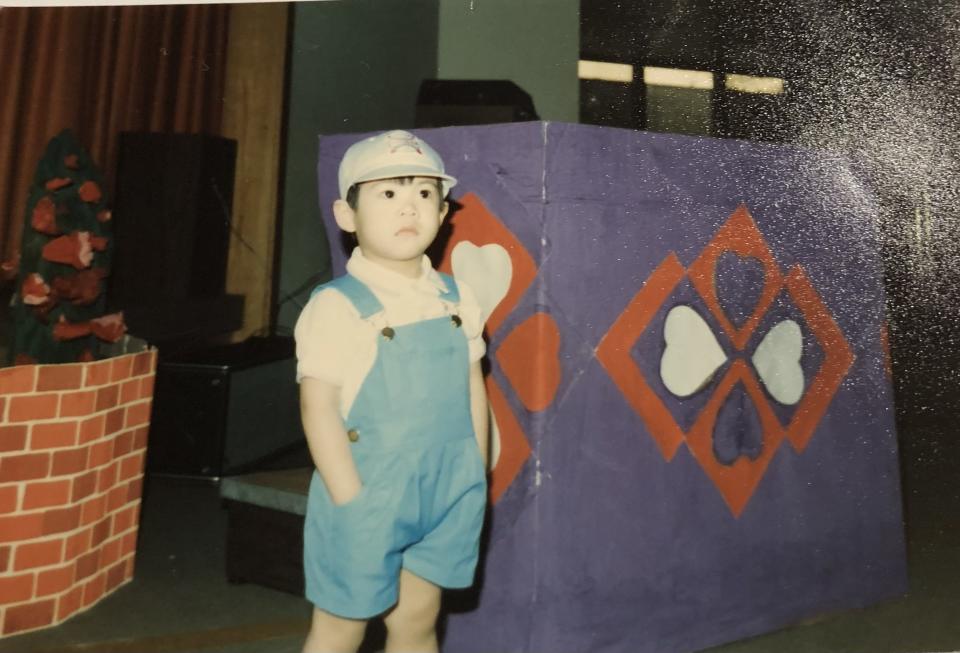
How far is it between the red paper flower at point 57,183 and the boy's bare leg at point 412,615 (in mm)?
1121

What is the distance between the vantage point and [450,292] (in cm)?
115

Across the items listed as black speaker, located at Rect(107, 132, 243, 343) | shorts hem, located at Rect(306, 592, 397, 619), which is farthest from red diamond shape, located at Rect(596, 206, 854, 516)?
black speaker, located at Rect(107, 132, 243, 343)

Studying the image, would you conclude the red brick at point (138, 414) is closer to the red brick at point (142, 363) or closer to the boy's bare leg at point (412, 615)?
the red brick at point (142, 363)

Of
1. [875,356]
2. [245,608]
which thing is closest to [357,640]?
[245,608]

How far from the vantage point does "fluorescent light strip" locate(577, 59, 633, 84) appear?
6.81ft

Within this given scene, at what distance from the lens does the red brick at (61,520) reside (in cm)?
148

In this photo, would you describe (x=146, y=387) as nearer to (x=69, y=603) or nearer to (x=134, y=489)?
(x=134, y=489)

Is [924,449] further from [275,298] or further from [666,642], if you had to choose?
[275,298]

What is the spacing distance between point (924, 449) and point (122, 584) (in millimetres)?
1967

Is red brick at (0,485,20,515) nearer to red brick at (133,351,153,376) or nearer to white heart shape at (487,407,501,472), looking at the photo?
red brick at (133,351,153,376)

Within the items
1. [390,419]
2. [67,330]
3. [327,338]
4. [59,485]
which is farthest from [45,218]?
[390,419]

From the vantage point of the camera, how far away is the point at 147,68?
103 inches

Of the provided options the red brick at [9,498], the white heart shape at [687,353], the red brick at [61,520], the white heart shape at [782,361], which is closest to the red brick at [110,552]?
the red brick at [61,520]

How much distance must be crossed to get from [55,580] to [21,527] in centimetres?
14
